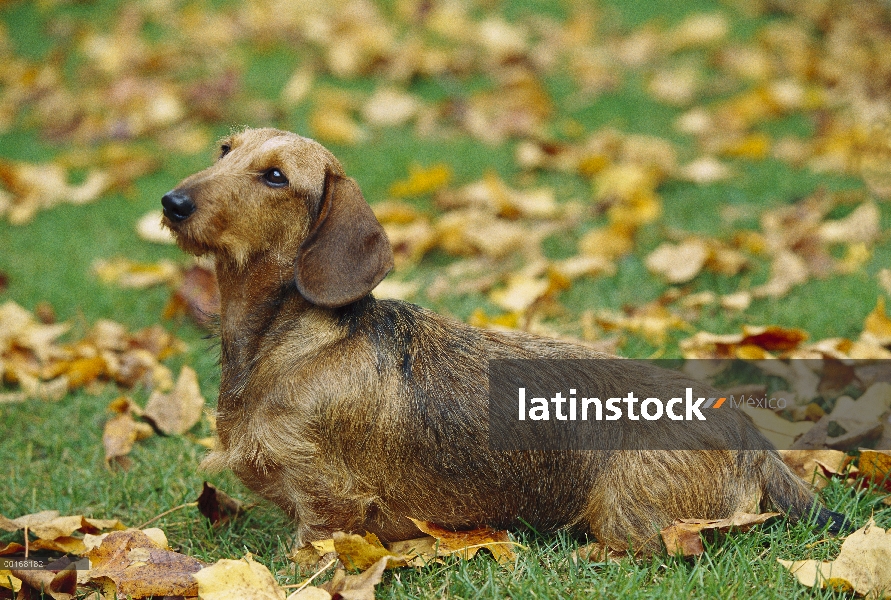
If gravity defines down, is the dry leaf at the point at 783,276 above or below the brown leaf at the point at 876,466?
above

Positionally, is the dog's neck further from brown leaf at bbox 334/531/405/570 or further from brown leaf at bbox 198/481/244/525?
brown leaf at bbox 334/531/405/570

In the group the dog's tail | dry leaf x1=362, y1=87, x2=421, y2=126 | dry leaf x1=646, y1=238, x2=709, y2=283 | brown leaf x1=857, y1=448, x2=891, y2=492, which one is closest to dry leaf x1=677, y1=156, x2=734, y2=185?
dry leaf x1=646, y1=238, x2=709, y2=283

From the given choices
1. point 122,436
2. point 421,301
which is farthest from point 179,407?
point 421,301

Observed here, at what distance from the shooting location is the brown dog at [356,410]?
2943 mm

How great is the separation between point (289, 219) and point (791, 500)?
6.18ft

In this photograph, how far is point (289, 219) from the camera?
301 centimetres

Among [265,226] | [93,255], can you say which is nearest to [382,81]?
[93,255]

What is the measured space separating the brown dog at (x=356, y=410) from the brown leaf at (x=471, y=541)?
0.14ft

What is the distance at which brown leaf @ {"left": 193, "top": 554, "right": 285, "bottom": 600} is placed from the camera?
2.72 metres

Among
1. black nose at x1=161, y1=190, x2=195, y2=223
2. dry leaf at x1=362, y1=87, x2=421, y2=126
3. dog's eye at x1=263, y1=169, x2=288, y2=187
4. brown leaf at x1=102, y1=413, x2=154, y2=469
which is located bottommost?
brown leaf at x1=102, y1=413, x2=154, y2=469

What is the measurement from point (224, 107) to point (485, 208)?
326cm

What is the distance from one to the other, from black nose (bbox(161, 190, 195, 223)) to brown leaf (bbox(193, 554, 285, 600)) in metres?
1.04

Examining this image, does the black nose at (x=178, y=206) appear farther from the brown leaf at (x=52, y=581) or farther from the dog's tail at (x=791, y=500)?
the dog's tail at (x=791, y=500)

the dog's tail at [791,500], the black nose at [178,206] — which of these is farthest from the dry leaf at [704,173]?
the black nose at [178,206]
